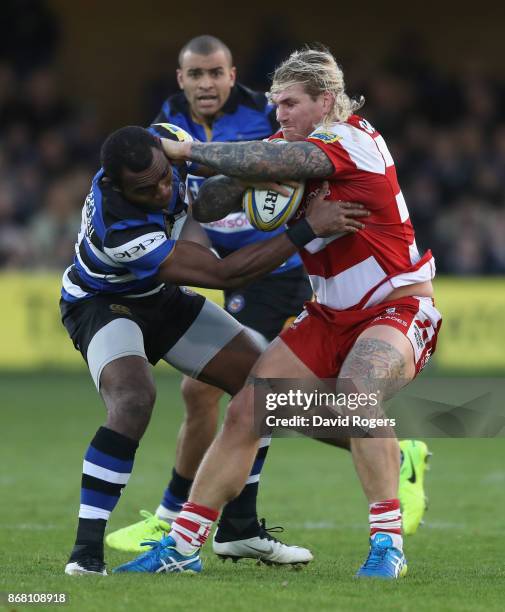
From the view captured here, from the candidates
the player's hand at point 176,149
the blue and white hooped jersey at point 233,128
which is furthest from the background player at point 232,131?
the player's hand at point 176,149

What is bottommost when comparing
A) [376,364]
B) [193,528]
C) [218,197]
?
[193,528]

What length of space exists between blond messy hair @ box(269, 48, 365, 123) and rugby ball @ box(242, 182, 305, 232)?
1.47ft

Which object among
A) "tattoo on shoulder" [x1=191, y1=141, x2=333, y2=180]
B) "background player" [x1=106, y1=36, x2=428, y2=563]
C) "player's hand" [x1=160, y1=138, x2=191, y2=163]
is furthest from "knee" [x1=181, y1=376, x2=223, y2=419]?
"tattoo on shoulder" [x1=191, y1=141, x2=333, y2=180]

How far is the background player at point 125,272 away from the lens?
19.3ft

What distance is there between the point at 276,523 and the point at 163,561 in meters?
2.19

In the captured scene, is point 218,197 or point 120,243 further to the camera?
point 218,197

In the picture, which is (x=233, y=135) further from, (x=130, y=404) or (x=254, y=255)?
(x=130, y=404)

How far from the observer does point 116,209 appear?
6016 millimetres

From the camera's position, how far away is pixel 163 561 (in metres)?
5.92

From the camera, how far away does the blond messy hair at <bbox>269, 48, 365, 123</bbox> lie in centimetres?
609

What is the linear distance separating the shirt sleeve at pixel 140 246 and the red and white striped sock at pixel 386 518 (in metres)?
1.50

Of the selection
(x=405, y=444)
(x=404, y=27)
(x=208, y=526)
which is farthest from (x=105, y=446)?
(x=404, y=27)

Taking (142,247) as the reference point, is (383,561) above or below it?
below

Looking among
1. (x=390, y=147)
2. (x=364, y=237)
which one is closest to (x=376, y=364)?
(x=364, y=237)
